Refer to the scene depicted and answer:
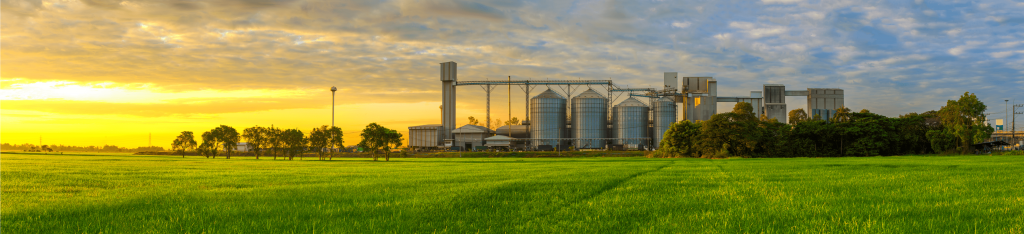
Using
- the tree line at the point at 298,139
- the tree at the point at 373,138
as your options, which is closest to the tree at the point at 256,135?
the tree line at the point at 298,139

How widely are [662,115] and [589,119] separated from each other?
17546 mm

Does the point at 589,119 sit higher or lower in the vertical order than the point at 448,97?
lower

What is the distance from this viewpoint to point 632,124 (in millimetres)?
134500

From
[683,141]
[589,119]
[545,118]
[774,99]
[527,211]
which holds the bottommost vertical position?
[527,211]

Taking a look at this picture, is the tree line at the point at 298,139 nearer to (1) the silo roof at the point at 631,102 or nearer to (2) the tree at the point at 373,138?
(2) the tree at the point at 373,138

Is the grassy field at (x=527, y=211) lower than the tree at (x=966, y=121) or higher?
lower

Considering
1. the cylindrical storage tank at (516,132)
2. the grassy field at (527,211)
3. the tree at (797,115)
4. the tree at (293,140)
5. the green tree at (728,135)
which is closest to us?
the grassy field at (527,211)

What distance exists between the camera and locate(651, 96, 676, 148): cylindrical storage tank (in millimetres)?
132500

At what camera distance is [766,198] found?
476 inches

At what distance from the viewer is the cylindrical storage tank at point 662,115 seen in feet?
435

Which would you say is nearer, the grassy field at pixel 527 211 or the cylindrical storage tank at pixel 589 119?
the grassy field at pixel 527 211

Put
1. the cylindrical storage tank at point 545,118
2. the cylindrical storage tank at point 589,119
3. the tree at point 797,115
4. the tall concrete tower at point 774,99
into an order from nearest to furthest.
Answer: the tree at point 797,115 < the tall concrete tower at point 774,99 < the cylindrical storage tank at point 589,119 < the cylindrical storage tank at point 545,118

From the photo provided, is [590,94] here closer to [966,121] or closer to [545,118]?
[545,118]

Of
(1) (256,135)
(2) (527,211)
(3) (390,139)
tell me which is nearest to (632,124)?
(3) (390,139)
